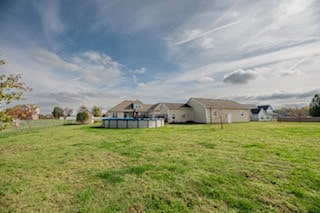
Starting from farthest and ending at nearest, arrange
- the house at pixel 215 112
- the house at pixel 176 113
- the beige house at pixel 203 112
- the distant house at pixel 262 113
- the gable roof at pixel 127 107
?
the distant house at pixel 262 113, the gable roof at pixel 127 107, the house at pixel 176 113, the beige house at pixel 203 112, the house at pixel 215 112

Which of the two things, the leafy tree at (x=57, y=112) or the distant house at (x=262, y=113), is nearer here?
the distant house at (x=262, y=113)

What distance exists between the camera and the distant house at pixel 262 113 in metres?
47.8

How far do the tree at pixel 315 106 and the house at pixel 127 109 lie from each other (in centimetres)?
3944

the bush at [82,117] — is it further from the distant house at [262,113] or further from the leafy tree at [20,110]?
the distant house at [262,113]

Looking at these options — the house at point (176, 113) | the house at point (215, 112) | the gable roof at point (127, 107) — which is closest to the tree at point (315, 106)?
the house at point (215, 112)

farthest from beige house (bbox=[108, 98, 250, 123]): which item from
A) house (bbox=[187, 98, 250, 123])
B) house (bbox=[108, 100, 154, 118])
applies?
house (bbox=[108, 100, 154, 118])

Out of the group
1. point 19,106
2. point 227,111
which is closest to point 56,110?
point 227,111

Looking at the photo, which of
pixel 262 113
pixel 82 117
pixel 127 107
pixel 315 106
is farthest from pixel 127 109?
pixel 315 106

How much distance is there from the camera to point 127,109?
151 feet

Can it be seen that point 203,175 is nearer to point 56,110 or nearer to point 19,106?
point 19,106

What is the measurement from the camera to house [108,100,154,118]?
44562mm


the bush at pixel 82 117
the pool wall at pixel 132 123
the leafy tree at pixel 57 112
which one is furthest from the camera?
the leafy tree at pixel 57 112

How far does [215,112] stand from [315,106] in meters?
28.7

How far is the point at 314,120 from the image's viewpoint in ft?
115
